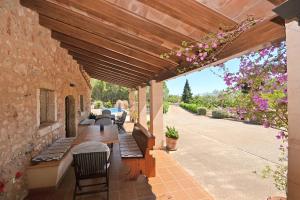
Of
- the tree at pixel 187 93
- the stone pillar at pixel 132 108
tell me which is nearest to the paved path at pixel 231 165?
the stone pillar at pixel 132 108

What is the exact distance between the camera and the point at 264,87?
81.6 inches

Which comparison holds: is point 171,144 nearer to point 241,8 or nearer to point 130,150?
point 130,150

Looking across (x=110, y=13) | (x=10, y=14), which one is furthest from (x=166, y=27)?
(x=10, y=14)

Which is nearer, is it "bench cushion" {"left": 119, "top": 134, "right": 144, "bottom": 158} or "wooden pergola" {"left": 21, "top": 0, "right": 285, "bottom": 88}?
"wooden pergola" {"left": 21, "top": 0, "right": 285, "bottom": 88}

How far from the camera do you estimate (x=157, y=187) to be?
11.4 feet

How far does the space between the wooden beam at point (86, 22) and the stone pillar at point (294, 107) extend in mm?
2293

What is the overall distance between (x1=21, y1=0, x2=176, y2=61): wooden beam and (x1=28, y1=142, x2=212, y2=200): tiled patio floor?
8.68ft

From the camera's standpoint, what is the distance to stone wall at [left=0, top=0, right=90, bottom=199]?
252cm

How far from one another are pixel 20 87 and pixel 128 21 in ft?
6.80

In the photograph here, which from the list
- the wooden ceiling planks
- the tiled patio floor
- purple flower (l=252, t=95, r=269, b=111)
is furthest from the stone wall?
purple flower (l=252, t=95, r=269, b=111)

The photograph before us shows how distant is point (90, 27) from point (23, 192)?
310 cm

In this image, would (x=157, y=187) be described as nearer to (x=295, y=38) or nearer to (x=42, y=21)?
(x=295, y=38)

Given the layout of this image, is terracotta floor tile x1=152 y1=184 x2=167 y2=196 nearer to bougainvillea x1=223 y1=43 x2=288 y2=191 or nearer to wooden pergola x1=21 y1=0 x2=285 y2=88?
bougainvillea x1=223 y1=43 x2=288 y2=191

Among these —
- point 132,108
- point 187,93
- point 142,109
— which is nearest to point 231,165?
point 142,109
